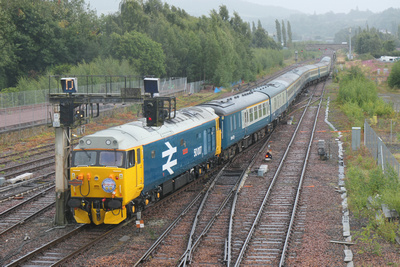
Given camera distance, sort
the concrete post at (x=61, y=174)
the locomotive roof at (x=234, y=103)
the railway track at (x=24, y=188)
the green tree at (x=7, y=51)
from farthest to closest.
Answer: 1. the green tree at (x=7, y=51)
2. the locomotive roof at (x=234, y=103)
3. the railway track at (x=24, y=188)
4. the concrete post at (x=61, y=174)

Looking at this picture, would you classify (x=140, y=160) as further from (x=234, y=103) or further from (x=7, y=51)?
(x=7, y=51)

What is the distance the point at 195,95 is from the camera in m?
70.2

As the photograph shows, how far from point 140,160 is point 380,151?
1338 centimetres

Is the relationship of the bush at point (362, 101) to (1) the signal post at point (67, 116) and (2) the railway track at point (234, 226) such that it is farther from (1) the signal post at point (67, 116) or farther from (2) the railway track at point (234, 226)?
(1) the signal post at point (67, 116)

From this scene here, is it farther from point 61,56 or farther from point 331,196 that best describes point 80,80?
point 331,196

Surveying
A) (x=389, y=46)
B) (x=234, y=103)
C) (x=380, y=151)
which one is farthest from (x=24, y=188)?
(x=389, y=46)

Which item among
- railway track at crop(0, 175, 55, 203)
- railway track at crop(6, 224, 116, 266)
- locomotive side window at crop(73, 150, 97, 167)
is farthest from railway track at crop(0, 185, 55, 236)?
locomotive side window at crop(73, 150, 97, 167)

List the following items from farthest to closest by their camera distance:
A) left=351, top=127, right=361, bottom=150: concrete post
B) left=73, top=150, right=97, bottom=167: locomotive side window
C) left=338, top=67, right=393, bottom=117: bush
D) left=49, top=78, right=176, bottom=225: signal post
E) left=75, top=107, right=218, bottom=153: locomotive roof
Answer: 1. left=338, top=67, right=393, bottom=117: bush
2. left=351, top=127, right=361, bottom=150: concrete post
3. left=49, top=78, right=176, bottom=225: signal post
4. left=73, top=150, right=97, bottom=167: locomotive side window
5. left=75, top=107, right=218, bottom=153: locomotive roof

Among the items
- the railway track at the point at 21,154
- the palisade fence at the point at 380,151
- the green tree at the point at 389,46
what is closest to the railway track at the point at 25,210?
the railway track at the point at 21,154

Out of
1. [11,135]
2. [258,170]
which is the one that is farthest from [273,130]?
[11,135]

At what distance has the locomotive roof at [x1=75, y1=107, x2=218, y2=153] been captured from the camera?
17.1 m

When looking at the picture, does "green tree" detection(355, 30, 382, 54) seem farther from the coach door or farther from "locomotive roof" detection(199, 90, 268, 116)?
the coach door

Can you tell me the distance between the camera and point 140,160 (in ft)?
59.0

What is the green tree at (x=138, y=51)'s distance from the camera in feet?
215
